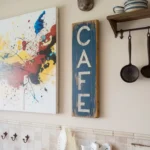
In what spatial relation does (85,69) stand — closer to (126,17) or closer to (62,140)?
(126,17)

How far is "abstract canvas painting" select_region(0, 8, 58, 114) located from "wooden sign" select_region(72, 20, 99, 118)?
178mm

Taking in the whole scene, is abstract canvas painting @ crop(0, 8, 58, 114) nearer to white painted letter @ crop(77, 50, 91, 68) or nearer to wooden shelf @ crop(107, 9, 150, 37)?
white painted letter @ crop(77, 50, 91, 68)

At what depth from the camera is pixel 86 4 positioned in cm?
169

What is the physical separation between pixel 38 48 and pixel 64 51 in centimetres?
24

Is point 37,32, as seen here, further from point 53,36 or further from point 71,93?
point 71,93

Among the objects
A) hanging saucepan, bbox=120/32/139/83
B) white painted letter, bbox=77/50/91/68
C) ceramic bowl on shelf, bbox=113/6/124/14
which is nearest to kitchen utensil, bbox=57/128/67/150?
white painted letter, bbox=77/50/91/68

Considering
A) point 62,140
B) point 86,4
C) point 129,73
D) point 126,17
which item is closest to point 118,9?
point 126,17

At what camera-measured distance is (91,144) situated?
165cm

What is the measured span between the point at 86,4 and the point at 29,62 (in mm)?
679

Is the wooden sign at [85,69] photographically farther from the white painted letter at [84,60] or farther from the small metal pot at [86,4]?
the small metal pot at [86,4]

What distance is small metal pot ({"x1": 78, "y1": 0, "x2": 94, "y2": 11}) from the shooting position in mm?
1690

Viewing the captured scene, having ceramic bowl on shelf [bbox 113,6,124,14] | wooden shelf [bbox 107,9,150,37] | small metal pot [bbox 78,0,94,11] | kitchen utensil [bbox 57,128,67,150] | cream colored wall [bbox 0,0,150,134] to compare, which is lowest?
kitchen utensil [bbox 57,128,67,150]

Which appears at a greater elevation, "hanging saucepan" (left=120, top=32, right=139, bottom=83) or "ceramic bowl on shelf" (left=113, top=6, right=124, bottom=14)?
"ceramic bowl on shelf" (left=113, top=6, right=124, bottom=14)

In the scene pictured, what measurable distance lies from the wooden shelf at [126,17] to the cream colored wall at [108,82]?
5 centimetres
